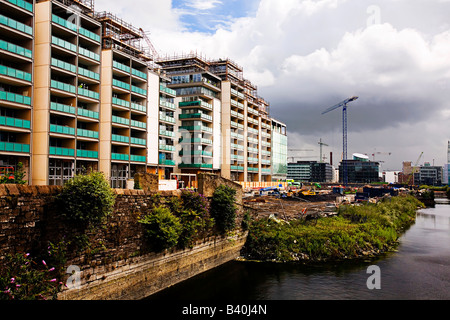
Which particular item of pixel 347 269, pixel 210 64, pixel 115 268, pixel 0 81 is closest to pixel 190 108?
pixel 210 64

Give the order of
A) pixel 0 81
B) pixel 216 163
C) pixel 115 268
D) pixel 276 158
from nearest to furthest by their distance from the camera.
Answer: pixel 115 268, pixel 0 81, pixel 216 163, pixel 276 158

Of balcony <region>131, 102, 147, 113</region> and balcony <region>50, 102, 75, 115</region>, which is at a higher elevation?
balcony <region>131, 102, 147, 113</region>

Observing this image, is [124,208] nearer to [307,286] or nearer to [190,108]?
[307,286]

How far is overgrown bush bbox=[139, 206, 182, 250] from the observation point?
1916 cm

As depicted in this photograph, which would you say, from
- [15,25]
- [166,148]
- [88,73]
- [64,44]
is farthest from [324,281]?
[166,148]

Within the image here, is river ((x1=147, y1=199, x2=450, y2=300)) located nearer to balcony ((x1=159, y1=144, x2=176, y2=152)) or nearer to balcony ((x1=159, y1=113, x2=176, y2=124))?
balcony ((x1=159, y1=144, x2=176, y2=152))

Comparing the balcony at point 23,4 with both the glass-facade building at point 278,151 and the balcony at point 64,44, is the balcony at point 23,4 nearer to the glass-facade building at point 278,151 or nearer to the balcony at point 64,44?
the balcony at point 64,44

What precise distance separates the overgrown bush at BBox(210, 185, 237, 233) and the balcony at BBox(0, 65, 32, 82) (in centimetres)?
2859

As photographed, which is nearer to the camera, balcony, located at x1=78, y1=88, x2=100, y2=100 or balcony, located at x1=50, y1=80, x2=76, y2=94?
balcony, located at x1=50, y1=80, x2=76, y2=94

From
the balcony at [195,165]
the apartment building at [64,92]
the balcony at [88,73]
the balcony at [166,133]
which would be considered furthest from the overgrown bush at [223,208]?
the balcony at [195,165]

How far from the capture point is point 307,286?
22344mm

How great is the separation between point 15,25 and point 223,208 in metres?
32.3

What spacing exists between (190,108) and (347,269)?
204 ft

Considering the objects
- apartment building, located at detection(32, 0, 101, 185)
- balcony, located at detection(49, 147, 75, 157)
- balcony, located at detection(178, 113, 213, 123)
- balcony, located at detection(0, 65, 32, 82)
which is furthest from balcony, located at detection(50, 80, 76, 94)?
balcony, located at detection(178, 113, 213, 123)
